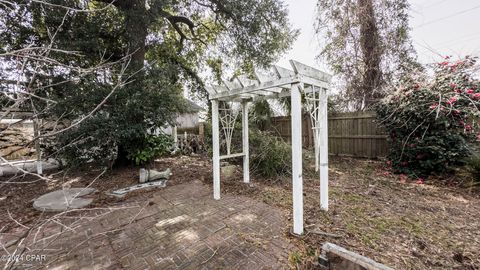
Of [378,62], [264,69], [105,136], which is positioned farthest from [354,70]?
[105,136]

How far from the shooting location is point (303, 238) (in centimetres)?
243

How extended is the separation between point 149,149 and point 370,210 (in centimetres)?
554

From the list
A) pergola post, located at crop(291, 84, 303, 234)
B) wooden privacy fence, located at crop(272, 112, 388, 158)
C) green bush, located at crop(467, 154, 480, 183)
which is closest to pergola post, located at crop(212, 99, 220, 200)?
pergola post, located at crop(291, 84, 303, 234)

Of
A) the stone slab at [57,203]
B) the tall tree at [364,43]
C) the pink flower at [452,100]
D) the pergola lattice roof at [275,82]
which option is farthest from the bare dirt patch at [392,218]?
the tall tree at [364,43]

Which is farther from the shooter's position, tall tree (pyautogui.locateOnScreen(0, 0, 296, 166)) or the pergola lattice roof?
tall tree (pyautogui.locateOnScreen(0, 0, 296, 166))

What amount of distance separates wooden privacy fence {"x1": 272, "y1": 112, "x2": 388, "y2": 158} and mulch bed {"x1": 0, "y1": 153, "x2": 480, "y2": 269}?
3.17ft

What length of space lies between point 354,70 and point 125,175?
26.6 feet

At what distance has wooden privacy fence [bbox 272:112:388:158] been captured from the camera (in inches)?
246

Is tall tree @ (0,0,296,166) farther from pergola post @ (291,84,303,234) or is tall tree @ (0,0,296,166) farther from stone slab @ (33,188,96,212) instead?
pergola post @ (291,84,303,234)

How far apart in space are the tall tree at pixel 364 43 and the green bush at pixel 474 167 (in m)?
3.06

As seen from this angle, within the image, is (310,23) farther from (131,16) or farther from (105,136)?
(105,136)

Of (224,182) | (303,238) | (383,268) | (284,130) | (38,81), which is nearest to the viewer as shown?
(383,268)

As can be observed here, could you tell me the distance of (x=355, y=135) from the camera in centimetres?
675

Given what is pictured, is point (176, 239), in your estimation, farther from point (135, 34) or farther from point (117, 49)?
point (117, 49)
